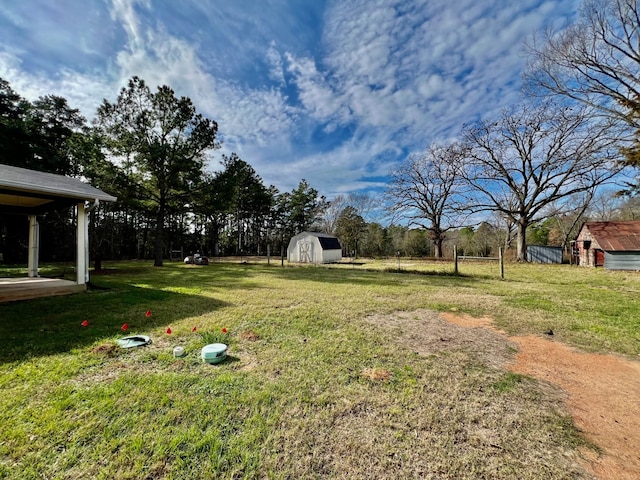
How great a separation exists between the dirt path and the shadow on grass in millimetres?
4893

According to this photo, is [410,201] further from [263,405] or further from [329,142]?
[263,405]

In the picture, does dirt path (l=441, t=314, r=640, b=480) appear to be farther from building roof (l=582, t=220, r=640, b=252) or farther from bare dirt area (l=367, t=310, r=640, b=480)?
building roof (l=582, t=220, r=640, b=252)

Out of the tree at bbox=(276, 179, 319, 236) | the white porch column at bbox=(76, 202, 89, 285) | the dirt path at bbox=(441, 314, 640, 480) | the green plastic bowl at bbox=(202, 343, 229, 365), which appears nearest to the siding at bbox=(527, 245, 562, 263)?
the tree at bbox=(276, 179, 319, 236)

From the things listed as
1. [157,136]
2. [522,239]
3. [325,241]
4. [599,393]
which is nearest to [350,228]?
[325,241]

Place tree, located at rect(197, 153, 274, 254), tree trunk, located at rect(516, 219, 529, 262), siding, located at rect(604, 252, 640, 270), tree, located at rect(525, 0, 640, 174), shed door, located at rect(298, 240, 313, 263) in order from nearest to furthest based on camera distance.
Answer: tree, located at rect(525, 0, 640, 174), siding, located at rect(604, 252, 640, 270), tree trunk, located at rect(516, 219, 529, 262), shed door, located at rect(298, 240, 313, 263), tree, located at rect(197, 153, 274, 254)

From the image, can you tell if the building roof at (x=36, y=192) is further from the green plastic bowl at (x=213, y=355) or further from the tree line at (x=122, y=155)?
the green plastic bowl at (x=213, y=355)

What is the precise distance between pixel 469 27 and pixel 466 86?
351 centimetres

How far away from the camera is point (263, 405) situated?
2043 millimetres

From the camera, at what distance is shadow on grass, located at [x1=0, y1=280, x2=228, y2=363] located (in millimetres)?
3163

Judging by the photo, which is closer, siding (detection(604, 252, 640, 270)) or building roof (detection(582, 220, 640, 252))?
siding (detection(604, 252, 640, 270))

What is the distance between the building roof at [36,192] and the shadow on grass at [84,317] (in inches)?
89.8

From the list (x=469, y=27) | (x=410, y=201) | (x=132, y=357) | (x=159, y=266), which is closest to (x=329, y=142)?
(x=410, y=201)

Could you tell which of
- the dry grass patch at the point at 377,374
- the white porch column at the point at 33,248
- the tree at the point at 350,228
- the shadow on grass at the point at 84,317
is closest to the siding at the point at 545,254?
the tree at the point at 350,228

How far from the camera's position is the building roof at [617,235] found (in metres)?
12.3
